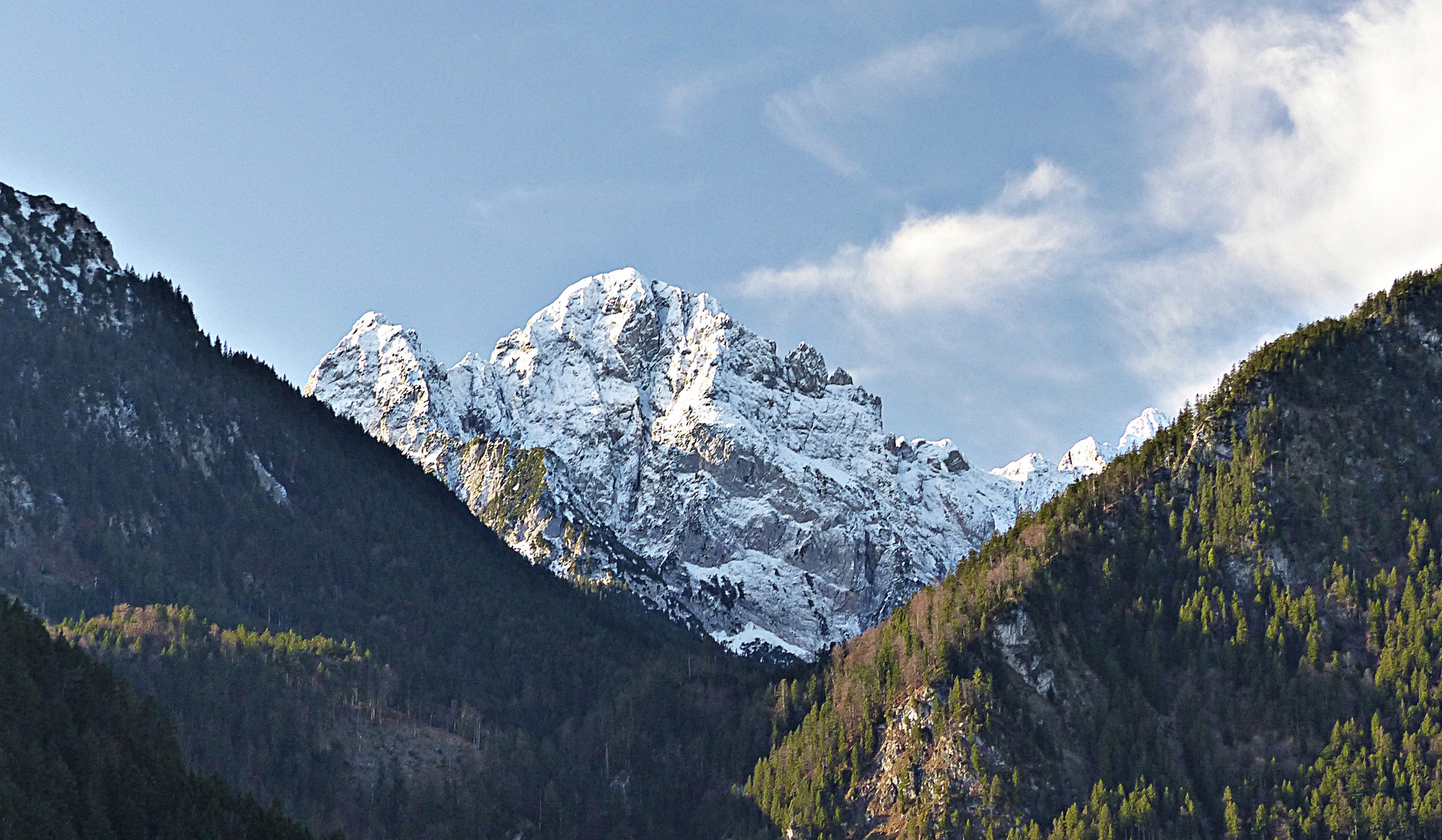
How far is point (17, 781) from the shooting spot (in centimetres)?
19475

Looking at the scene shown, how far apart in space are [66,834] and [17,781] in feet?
26.5

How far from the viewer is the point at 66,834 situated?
192 metres
